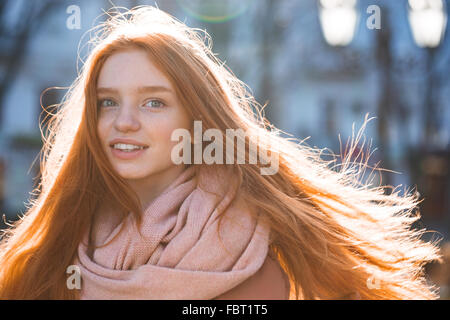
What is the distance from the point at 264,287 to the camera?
6.73 ft

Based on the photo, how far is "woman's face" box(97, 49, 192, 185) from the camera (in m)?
2.15

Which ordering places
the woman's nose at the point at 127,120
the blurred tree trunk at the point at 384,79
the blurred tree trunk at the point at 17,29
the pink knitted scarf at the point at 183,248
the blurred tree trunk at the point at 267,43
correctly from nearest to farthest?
1. the pink knitted scarf at the point at 183,248
2. the woman's nose at the point at 127,120
3. the blurred tree trunk at the point at 384,79
4. the blurred tree trunk at the point at 17,29
5. the blurred tree trunk at the point at 267,43

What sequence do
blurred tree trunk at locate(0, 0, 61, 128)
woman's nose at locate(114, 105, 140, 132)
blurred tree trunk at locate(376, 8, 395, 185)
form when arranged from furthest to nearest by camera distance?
blurred tree trunk at locate(0, 0, 61, 128) < blurred tree trunk at locate(376, 8, 395, 185) < woman's nose at locate(114, 105, 140, 132)

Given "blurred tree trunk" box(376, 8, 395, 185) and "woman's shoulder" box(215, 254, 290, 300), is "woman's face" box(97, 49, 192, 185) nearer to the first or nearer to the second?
"woman's shoulder" box(215, 254, 290, 300)

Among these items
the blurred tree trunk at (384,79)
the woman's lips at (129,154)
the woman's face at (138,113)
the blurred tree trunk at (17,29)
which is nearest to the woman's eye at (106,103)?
the woman's face at (138,113)

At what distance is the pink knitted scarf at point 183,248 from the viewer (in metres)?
1.98

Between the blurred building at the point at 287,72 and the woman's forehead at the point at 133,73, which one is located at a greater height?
the blurred building at the point at 287,72

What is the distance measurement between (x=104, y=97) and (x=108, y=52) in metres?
0.21

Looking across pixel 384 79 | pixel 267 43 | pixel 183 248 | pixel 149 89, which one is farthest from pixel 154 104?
pixel 267 43

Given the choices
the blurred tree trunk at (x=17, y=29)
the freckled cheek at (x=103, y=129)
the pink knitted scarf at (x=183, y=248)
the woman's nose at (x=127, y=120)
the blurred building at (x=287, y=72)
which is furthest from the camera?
the blurred building at (x=287, y=72)

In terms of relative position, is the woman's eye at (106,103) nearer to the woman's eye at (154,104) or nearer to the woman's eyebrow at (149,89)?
the woman's eyebrow at (149,89)

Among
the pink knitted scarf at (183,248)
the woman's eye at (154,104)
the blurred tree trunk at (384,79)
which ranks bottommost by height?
the pink knitted scarf at (183,248)

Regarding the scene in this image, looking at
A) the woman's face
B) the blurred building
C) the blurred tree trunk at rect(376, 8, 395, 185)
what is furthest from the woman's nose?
the blurred building
